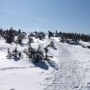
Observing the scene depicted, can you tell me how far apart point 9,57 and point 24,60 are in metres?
2.77

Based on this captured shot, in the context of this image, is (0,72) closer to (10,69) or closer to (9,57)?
(10,69)

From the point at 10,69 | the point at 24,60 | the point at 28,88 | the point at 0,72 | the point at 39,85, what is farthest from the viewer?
the point at 24,60

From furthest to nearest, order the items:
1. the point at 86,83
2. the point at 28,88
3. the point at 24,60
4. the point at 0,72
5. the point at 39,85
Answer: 1. the point at 24,60
2. the point at 0,72
3. the point at 86,83
4. the point at 39,85
5. the point at 28,88

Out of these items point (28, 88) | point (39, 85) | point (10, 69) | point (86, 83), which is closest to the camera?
point (28, 88)

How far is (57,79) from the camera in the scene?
21.2 metres

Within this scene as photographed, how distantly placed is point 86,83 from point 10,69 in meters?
9.92

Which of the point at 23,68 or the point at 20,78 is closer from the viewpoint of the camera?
the point at 20,78

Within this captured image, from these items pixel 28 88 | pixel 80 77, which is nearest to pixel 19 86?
pixel 28 88

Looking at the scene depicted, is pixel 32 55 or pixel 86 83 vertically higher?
pixel 32 55

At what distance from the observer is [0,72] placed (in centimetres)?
2152

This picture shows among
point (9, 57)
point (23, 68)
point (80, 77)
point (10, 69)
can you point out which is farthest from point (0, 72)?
point (80, 77)

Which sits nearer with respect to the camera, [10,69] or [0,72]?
[0,72]

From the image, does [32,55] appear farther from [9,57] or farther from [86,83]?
[86,83]

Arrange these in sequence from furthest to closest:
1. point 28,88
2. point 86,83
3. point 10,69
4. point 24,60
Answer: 1. point 24,60
2. point 10,69
3. point 86,83
4. point 28,88
